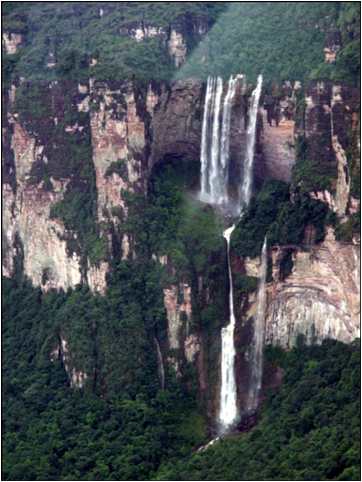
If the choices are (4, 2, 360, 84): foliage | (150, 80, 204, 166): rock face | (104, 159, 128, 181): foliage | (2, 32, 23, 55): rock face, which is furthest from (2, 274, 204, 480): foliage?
(2, 32, 23, 55): rock face

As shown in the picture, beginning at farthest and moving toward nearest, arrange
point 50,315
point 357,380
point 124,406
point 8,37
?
1. point 8,37
2. point 50,315
3. point 124,406
4. point 357,380

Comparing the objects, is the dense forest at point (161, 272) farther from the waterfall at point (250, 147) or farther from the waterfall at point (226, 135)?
the waterfall at point (226, 135)

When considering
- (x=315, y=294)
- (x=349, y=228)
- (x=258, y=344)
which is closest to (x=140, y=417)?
(x=258, y=344)

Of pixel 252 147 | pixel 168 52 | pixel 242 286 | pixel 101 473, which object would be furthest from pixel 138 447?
pixel 168 52

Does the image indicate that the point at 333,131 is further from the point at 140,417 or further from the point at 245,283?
the point at 140,417

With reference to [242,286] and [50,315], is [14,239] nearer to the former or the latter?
[50,315]

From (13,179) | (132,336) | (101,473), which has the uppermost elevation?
(13,179)

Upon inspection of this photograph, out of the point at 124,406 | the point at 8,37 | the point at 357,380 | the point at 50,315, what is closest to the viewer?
the point at 357,380
